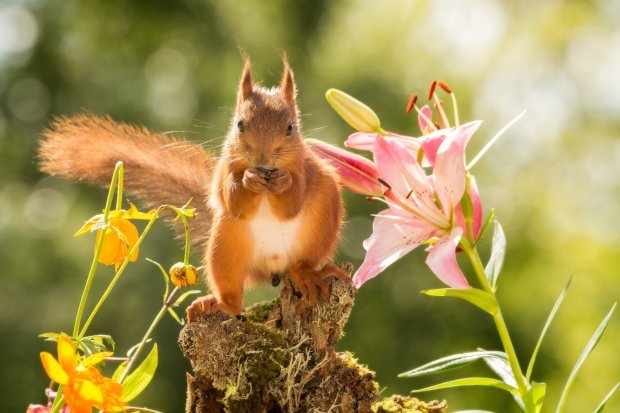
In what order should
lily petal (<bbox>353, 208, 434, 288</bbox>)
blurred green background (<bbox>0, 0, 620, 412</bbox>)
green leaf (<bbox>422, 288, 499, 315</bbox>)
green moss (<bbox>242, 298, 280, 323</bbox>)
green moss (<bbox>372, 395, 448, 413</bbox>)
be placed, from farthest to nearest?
blurred green background (<bbox>0, 0, 620, 412</bbox>) < green moss (<bbox>242, 298, 280, 323</bbox>) < green moss (<bbox>372, 395, 448, 413</bbox>) < lily petal (<bbox>353, 208, 434, 288</bbox>) < green leaf (<bbox>422, 288, 499, 315</bbox>)

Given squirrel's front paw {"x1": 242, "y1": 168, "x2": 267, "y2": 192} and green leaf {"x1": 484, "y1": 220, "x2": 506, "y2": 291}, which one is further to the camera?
squirrel's front paw {"x1": 242, "y1": 168, "x2": 267, "y2": 192}

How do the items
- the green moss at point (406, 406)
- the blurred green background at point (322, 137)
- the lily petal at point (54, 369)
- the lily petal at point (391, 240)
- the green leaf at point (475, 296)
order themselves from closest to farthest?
the lily petal at point (54, 369) → the green leaf at point (475, 296) → the lily petal at point (391, 240) → the green moss at point (406, 406) → the blurred green background at point (322, 137)

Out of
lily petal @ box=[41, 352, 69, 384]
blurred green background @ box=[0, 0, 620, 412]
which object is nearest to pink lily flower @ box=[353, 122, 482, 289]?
lily petal @ box=[41, 352, 69, 384]

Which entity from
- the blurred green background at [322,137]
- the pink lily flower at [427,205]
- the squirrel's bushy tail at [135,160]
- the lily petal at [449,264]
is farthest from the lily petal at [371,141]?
the blurred green background at [322,137]

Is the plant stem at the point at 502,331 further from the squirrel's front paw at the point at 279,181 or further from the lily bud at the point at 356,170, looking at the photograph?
the squirrel's front paw at the point at 279,181

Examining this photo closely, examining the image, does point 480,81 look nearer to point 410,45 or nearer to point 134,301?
point 410,45

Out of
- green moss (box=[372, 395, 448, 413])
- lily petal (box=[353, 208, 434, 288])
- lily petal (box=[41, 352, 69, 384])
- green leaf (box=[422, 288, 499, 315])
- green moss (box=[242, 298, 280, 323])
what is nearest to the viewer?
lily petal (box=[41, 352, 69, 384])

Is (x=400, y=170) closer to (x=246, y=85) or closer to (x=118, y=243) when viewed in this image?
(x=118, y=243)

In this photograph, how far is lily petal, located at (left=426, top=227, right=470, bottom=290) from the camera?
93 centimetres

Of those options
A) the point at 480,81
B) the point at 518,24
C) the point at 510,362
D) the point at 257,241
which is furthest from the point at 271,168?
the point at 518,24

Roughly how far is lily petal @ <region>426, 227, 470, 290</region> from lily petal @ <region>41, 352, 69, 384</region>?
14.8 inches

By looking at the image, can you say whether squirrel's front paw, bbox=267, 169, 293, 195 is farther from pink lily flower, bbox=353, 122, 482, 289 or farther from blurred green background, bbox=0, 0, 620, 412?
blurred green background, bbox=0, 0, 620, 412

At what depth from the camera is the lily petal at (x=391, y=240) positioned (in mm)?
1007

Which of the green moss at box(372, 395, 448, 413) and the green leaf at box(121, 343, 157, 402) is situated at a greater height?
the green leaf at box(121, 343, 157, 402)
